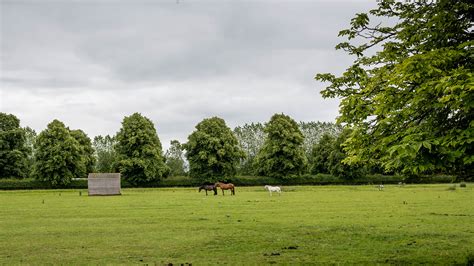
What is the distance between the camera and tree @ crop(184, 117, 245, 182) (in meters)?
96.1

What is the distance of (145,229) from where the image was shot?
23.4 meters

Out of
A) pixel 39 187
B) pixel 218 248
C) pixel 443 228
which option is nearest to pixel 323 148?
pixel 39 187

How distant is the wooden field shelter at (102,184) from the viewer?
6594 centimetres

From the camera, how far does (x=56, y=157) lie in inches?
3386

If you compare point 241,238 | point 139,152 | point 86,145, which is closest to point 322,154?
point 139,152

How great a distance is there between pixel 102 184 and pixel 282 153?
42.4 meters

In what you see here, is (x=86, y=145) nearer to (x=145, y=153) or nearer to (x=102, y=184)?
(x=145, y=153)

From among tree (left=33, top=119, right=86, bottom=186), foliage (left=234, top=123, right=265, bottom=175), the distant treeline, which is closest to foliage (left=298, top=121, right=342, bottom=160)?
foliage (left=234, top=123, right=265, bottom=175)

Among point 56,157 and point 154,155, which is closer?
point 56,157

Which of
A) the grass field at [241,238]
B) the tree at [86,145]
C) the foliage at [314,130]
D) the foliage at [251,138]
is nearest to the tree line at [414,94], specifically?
the grass field at [241,238]

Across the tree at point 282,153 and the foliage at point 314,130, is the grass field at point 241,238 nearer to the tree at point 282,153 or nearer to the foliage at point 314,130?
the tree at point 282,153

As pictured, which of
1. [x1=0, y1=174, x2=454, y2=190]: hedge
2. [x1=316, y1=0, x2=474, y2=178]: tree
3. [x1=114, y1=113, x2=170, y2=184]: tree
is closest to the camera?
[x1=316, y1=0, x2=474, y2=178]: tree

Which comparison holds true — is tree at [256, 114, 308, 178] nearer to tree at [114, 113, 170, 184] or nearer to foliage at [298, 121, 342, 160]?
tree at [114, 113, 170, 184]

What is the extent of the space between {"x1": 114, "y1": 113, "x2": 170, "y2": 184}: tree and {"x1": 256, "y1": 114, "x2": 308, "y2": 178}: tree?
67.2 ft
